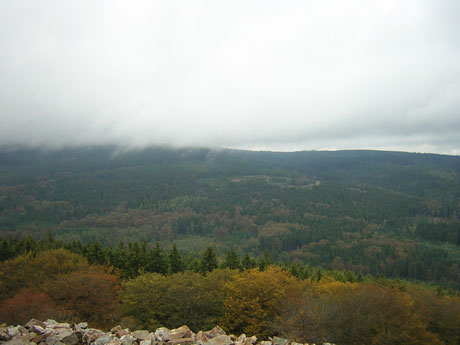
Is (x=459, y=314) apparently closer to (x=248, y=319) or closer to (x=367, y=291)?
(x=367, y=291)

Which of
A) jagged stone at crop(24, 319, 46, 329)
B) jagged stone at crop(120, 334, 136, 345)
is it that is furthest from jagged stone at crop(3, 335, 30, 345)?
jagged stone at crop(120, 334, 136, 345)

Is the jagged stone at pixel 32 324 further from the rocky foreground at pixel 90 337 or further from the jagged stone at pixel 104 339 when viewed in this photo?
the jagged stone at pixel 104 339

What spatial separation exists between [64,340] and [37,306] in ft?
50.9

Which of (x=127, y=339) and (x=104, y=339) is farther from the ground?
(x=104, y=339)

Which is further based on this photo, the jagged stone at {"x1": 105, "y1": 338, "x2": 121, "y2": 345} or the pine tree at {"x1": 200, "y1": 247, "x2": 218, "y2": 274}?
the pine tree at {"x1": 200, "y1": 247, "x2": 218, "y2": 274}

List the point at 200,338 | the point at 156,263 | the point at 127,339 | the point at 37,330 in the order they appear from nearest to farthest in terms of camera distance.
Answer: the point at 127,339 < the point at 37,330 < the point at 200,338 < the point at 156,263

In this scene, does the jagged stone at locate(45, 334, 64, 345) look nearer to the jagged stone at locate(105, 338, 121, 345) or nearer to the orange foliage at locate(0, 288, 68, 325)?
the jagged stone at locate(105, 338, 121, 345)

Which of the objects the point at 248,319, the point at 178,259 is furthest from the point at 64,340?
the point at 178,259

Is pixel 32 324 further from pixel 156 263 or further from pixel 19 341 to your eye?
pixel 156 263

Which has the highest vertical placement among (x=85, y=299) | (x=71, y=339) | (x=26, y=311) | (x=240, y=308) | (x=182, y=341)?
(x=71, y=339)

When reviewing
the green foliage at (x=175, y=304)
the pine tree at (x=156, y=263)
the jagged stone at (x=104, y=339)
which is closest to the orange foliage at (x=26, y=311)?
the green foliage at (x=175, y=304)

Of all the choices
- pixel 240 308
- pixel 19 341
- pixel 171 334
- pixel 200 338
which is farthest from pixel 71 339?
pixel 240 308

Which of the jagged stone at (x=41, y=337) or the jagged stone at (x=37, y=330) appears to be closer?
the jagged stone at (x=41, y=337)

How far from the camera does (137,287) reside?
34.1m
